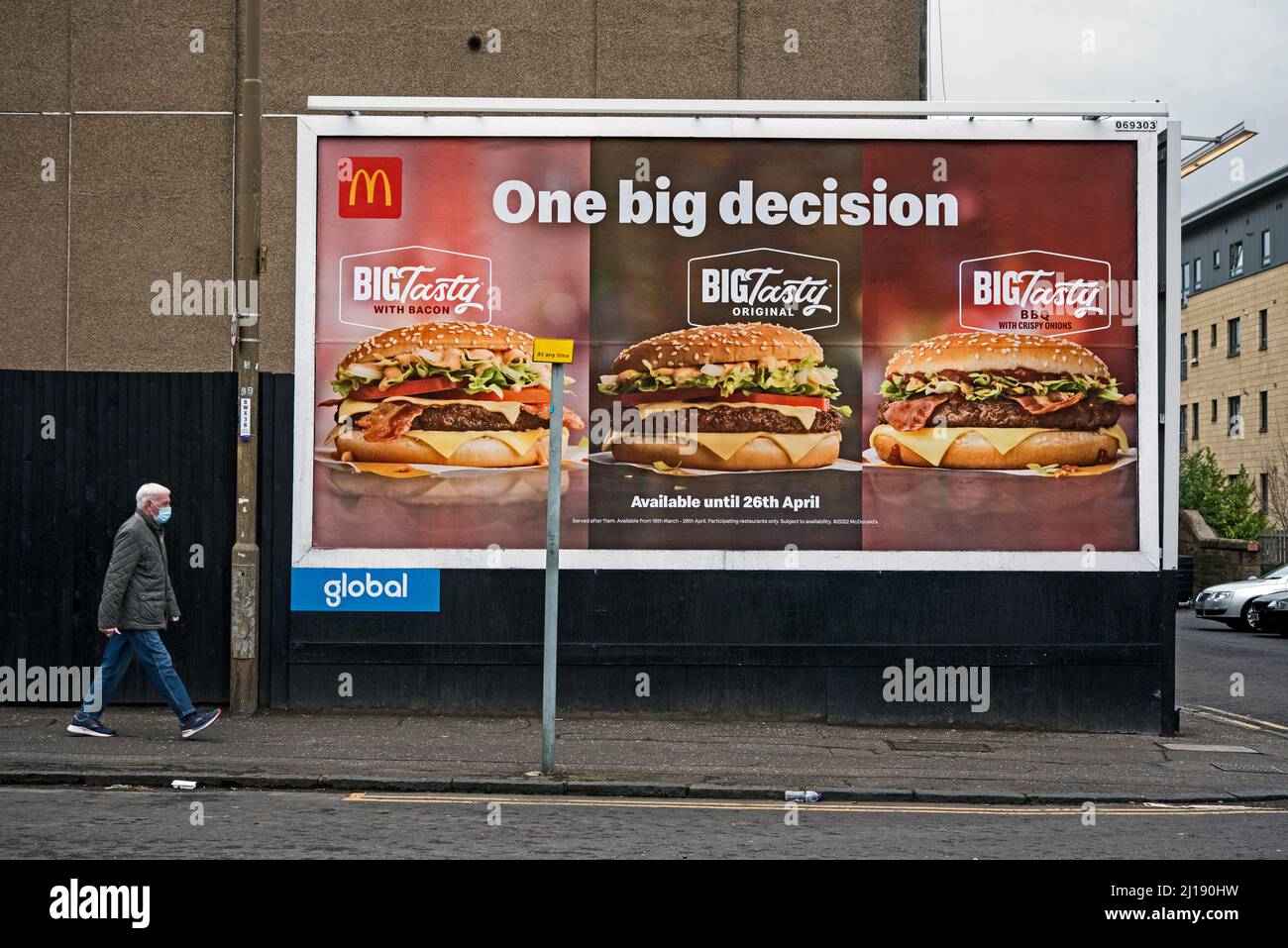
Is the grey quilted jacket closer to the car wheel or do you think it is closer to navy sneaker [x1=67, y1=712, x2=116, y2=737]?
navy sneaker [x1=67, y1=712, x2=116, y2=737]

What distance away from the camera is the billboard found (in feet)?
43.6

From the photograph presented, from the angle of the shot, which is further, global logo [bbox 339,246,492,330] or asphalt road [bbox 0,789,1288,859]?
global logo [bbox 339,246,492,330]

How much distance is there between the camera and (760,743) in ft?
39.3

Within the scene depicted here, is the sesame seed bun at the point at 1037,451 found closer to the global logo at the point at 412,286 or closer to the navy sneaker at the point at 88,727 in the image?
the global logo at the point at 412,286

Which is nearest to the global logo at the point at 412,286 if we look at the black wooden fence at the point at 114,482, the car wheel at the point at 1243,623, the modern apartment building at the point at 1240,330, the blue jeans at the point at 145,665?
the black wooden fence at the point at 114,482

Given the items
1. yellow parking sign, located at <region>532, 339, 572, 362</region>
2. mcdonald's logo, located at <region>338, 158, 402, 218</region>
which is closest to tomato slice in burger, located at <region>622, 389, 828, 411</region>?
mcdonald's logo, located at <region>338, 158, 402, 218</region>

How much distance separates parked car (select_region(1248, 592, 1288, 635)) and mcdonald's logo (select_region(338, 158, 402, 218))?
18581mm

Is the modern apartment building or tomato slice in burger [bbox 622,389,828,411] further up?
the modern apartment building

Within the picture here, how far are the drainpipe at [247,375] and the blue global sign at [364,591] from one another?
441mm

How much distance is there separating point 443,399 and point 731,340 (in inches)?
105

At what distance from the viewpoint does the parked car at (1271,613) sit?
25531 mm
